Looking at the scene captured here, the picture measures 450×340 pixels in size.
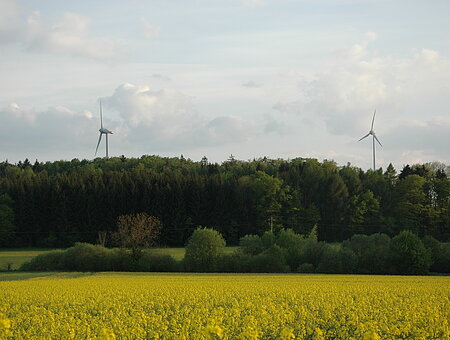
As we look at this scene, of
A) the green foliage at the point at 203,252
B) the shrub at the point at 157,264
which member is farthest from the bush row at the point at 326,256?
the shrub at the point at 157,264

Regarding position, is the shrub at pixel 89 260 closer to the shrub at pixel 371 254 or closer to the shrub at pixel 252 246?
the shrub at pixel 252 246

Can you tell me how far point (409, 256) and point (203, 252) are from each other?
22.3 m

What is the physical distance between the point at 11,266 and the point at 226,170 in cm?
7205

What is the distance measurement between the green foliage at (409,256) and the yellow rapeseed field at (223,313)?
84.1 ft

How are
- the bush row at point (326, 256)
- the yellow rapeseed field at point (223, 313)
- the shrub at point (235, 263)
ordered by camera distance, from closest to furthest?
the yellow rapeseed field at point (223, 313) < the bush row at point (326, 256) < the shrub at point (235, 263)

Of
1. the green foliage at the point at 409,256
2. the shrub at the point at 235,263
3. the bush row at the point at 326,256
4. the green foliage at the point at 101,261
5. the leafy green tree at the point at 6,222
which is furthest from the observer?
the leafy green tree at the point at 6,222

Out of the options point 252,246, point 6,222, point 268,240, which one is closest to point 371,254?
point 268,240

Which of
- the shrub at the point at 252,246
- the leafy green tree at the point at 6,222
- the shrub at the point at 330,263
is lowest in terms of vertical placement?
the shrub at the point at 330,263

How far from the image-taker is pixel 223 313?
81.9 feet

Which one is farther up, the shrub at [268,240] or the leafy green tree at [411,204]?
the leafy green tree at [411,204]

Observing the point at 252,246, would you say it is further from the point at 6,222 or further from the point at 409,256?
the point at 6,222

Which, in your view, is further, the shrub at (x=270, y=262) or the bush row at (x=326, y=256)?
the shrub at (x=270, y=262)

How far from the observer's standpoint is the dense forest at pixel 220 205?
335 feet

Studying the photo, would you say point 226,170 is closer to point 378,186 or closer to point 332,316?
point 378,186
